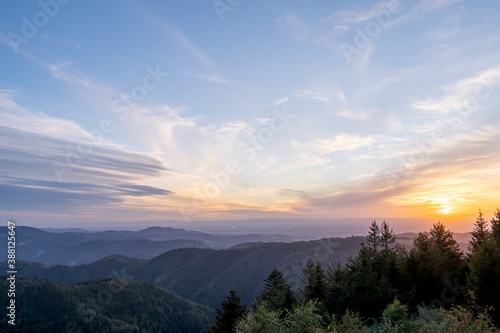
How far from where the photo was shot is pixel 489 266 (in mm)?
30359

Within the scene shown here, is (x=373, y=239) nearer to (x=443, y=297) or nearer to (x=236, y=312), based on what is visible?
(x=443, y=297)

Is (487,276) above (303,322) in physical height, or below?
above

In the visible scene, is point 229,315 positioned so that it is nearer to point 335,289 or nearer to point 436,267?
point 335,289

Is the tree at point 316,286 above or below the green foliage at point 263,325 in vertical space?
below

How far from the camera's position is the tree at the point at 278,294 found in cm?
5110

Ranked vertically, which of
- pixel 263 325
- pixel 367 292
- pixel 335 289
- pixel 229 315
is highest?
pixel 263 325

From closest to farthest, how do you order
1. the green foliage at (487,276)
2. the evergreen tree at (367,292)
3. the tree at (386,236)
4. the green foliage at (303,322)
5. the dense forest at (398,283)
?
1. the green foliage at (303,322)
2. the green foliage at (487,276)
3. the dense forest at (398,283)
4. the evergreen tree at (367,292)
5. the tree at (386,236)

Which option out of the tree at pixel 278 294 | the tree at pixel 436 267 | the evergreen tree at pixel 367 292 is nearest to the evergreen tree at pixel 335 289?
the evergreen tree at pixel 367 292

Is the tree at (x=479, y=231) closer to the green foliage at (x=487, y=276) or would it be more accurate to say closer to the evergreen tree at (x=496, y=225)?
the evergreen tree at (x=496, y=225)

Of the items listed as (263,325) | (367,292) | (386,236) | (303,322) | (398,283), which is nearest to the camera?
(303,322)

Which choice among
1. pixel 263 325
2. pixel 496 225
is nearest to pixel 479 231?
pixel 496 225

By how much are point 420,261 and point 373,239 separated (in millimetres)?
18203

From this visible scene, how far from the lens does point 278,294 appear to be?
180ft

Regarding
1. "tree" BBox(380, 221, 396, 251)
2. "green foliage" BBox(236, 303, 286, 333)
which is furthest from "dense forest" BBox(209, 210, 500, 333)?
"green foliage" BBox(236, 303, 286, 333)
